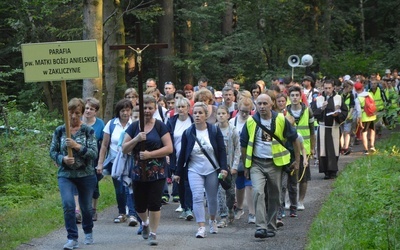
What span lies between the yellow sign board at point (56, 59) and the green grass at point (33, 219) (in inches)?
85.5

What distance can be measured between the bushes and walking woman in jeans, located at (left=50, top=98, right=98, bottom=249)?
4.08 m

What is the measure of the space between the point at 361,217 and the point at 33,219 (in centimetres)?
498

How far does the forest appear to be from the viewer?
882 inches

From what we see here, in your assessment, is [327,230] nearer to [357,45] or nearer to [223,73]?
[223,73]

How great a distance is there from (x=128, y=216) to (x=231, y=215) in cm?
161

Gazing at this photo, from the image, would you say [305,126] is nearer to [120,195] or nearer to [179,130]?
[179,130]

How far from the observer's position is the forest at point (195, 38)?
73.5ft

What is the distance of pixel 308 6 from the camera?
39.8m

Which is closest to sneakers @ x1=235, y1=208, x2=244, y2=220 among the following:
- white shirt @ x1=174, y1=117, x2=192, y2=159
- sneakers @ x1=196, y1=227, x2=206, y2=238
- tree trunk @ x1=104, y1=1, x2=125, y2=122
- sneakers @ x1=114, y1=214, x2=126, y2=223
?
white shirt @ x1=174, y1=117, x2=192, y2=159

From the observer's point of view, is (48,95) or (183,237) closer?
(183,237)

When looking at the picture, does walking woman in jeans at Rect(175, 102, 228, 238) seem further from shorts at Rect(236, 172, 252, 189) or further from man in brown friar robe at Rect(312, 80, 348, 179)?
man in brown friar robe at Rect(312, 80, 348, 179)

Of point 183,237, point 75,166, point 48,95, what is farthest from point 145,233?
point 48,95

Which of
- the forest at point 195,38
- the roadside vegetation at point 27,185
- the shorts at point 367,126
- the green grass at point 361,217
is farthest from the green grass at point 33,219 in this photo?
the shorts at point 367,126

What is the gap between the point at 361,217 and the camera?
10797 mm
